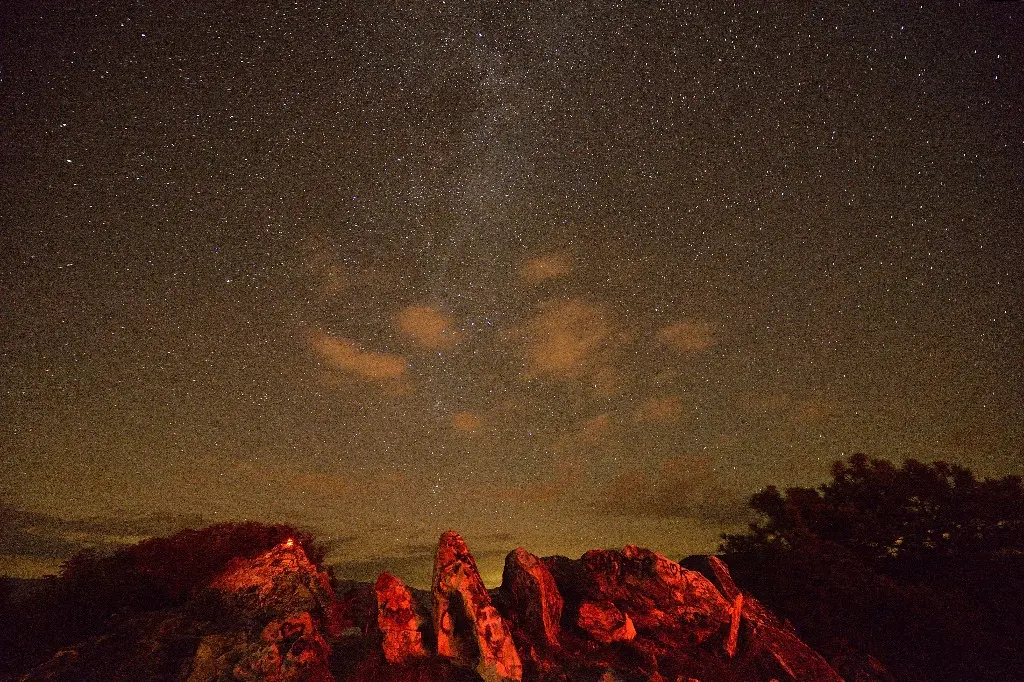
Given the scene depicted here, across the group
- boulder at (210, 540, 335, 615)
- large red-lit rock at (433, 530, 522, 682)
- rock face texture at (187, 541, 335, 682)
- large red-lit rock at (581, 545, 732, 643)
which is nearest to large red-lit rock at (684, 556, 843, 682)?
large red-lit rock at (581, 545, 732, 643)

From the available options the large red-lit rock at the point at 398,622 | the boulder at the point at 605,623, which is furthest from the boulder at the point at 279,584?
the boulder at the point at 605,623

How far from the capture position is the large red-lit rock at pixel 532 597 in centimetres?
2184

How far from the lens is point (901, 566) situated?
29.9 meters

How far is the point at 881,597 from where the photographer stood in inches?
1024

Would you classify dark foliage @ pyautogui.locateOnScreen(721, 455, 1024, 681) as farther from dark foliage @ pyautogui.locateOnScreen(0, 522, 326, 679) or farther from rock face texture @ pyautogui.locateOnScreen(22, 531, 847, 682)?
dark foliage @ pyautogui.locateOnScreen(0, 522, 326, 679)

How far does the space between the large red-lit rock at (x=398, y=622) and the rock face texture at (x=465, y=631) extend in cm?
6

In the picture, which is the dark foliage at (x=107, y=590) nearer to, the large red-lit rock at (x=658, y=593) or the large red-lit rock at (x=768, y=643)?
the large red-lit rock at (x=658, y=593)

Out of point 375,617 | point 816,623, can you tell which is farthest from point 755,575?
point 375,617

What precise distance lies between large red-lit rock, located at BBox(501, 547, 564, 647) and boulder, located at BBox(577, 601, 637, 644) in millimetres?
1160

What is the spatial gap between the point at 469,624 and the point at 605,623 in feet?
19.8

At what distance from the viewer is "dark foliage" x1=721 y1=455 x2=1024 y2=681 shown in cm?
2448

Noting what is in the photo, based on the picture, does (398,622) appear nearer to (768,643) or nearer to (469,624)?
(469,624)

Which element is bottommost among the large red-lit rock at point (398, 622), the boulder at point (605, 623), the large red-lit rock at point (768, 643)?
the large red-lit rock at point (768, 643)

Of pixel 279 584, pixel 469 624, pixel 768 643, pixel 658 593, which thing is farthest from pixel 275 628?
pixel 768 643
